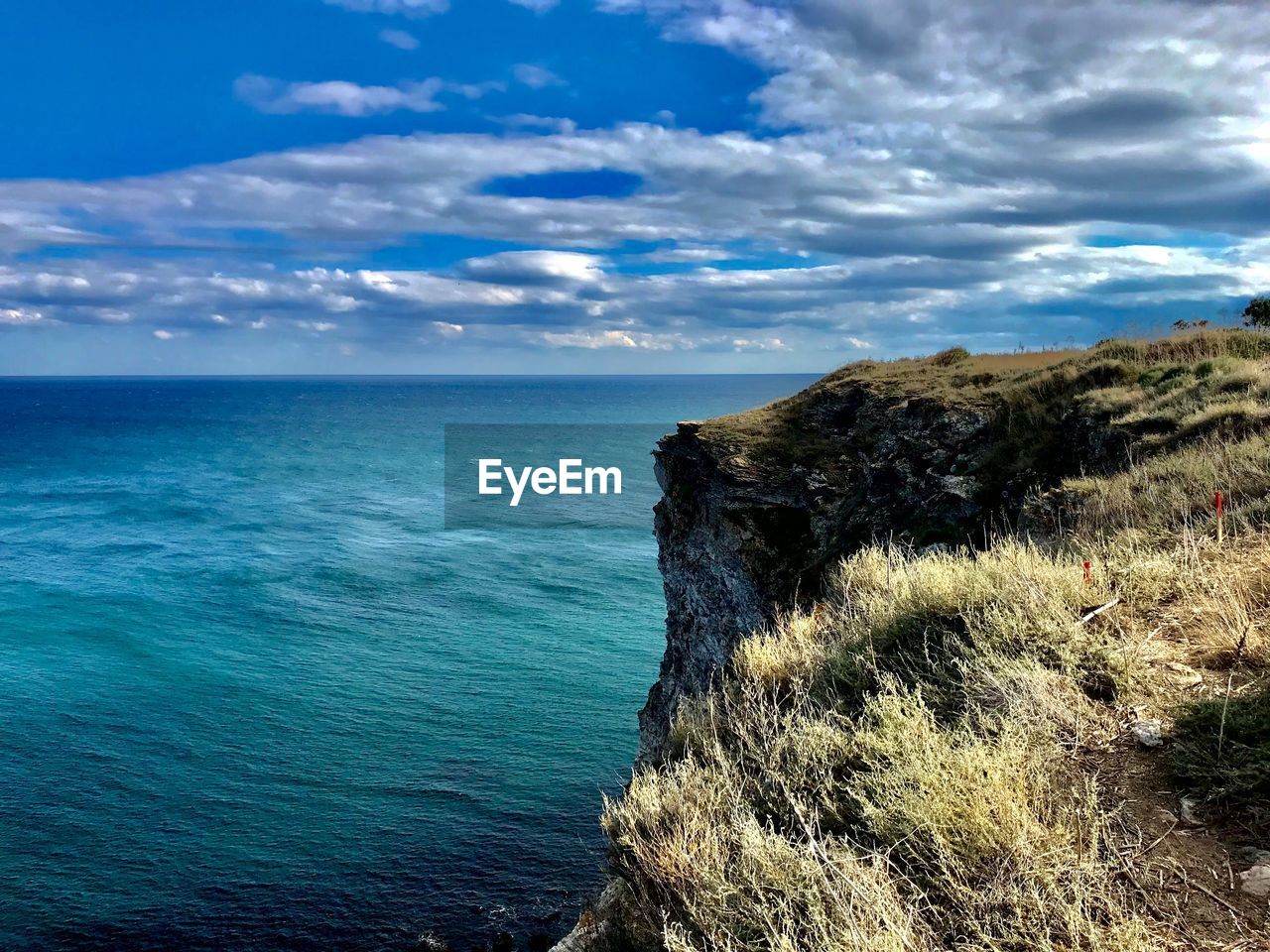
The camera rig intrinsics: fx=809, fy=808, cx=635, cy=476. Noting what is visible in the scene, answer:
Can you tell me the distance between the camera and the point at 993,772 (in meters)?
4.40

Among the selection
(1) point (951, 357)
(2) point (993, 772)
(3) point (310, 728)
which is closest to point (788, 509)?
(1) point (951, 357)

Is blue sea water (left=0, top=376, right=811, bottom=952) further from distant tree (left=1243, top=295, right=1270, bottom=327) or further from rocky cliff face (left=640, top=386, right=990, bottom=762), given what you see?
distant tree (left=1243, top=295, right=1270, bottom=327)

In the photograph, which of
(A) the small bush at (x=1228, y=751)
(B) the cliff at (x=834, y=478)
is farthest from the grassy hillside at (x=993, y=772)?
(B) the cliff at (x=834, y=478)

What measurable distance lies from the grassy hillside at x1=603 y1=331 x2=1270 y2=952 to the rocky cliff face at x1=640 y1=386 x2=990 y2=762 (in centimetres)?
1220

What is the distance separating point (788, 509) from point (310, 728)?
2380 cm

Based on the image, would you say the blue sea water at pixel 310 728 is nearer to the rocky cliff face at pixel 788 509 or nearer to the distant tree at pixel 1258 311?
the rocky cliff face at pixel 788 509

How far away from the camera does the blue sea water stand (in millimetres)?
24984

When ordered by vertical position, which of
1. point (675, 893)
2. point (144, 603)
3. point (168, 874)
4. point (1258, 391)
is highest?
point (1258, 391)

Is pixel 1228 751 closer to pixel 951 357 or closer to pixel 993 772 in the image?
pixel 993 772

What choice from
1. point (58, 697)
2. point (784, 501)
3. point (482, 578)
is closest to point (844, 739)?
point (784, 501)

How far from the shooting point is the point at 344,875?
1024 inches

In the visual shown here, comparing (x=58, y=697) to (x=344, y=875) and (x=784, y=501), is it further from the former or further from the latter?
(x=784, y=501)

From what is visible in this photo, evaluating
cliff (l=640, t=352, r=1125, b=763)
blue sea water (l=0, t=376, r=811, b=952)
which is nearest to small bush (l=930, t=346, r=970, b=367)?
cliff (l=640, t=352, r=1125, b=763)

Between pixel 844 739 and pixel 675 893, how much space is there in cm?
157
